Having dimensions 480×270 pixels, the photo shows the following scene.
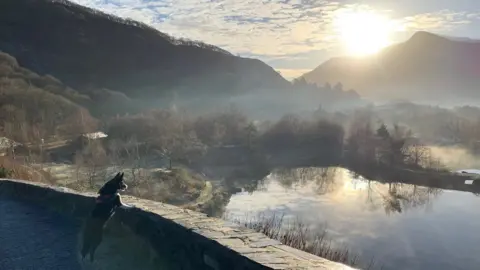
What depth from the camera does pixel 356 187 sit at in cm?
3788

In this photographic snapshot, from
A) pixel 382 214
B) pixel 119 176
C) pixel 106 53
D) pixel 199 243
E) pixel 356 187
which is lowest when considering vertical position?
pixel 382 214

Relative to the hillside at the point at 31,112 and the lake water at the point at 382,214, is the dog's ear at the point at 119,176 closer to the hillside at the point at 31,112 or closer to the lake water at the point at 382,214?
the lake water at the point at 382,214

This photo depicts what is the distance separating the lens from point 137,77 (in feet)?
267

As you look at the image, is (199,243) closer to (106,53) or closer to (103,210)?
(103,210)

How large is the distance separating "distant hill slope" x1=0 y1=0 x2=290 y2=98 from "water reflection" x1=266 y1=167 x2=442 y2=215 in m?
38.7

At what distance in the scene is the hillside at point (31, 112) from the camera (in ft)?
107

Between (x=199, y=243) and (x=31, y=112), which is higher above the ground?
(x=31, y=112)

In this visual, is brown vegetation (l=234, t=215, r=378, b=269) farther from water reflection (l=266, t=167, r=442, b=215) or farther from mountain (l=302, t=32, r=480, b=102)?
mountain (l=302, t=32, r=480, b=102)

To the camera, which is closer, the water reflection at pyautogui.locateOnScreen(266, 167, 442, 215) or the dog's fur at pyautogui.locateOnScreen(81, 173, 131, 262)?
the dog's fur at pyautogui.locateOnScreen(81, 173, 131, 262)

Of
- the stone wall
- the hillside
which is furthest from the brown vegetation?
the hillside

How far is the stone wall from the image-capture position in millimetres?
3967

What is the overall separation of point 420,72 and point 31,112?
106 meters

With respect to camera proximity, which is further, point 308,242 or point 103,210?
point 308,242

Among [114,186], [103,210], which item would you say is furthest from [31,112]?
[114,186]
